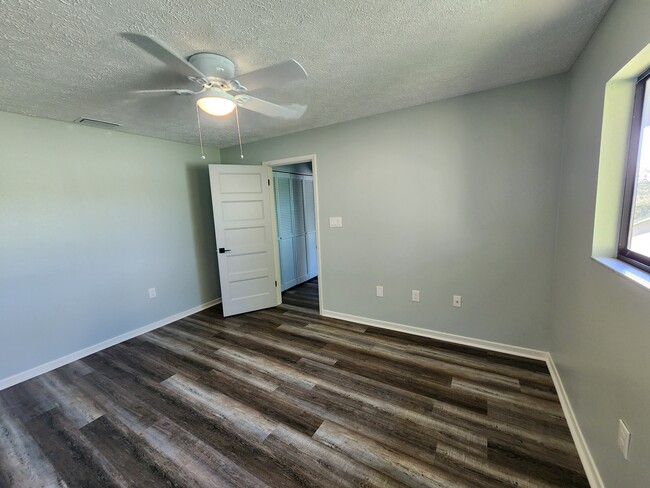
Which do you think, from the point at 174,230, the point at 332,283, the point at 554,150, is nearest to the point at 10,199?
the point at 174,230

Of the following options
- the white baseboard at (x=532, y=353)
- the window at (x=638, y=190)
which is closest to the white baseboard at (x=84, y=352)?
the white baseboard at (x=532, y=353)

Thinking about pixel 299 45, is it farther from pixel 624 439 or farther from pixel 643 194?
pixel 624 439

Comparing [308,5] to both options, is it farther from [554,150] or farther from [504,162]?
[554,150]

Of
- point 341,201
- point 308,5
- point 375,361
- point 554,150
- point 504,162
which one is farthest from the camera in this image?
point 341,201

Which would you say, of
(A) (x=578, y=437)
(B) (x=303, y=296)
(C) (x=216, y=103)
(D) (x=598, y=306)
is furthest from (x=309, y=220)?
(A) (x=578, y=437)

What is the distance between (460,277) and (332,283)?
1451mm

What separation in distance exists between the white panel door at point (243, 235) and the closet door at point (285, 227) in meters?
0.53

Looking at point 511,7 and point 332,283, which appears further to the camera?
point 332,283

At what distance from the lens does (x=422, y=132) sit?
8.14 feet

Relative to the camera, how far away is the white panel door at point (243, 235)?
11.0 feet

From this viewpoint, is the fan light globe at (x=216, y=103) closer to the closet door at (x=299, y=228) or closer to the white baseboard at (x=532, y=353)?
the white baseboard at (x=532, y=353)

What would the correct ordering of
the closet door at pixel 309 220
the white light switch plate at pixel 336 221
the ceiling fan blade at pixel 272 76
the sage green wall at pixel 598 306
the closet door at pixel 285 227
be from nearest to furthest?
the sage green wall at pixel 598 306
the ceiling fan blade at pixel 272 76
the white light switch plate at pixel 336 221
the closet door at pixel 285 227
the closet door at pixel 309 220

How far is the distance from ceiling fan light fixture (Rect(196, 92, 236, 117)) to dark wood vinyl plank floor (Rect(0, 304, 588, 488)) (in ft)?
6.68

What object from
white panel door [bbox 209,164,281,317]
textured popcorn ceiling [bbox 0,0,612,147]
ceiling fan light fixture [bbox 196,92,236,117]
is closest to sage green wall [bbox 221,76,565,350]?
textured popcorn ceiling [bbox 0,0,612,147]
